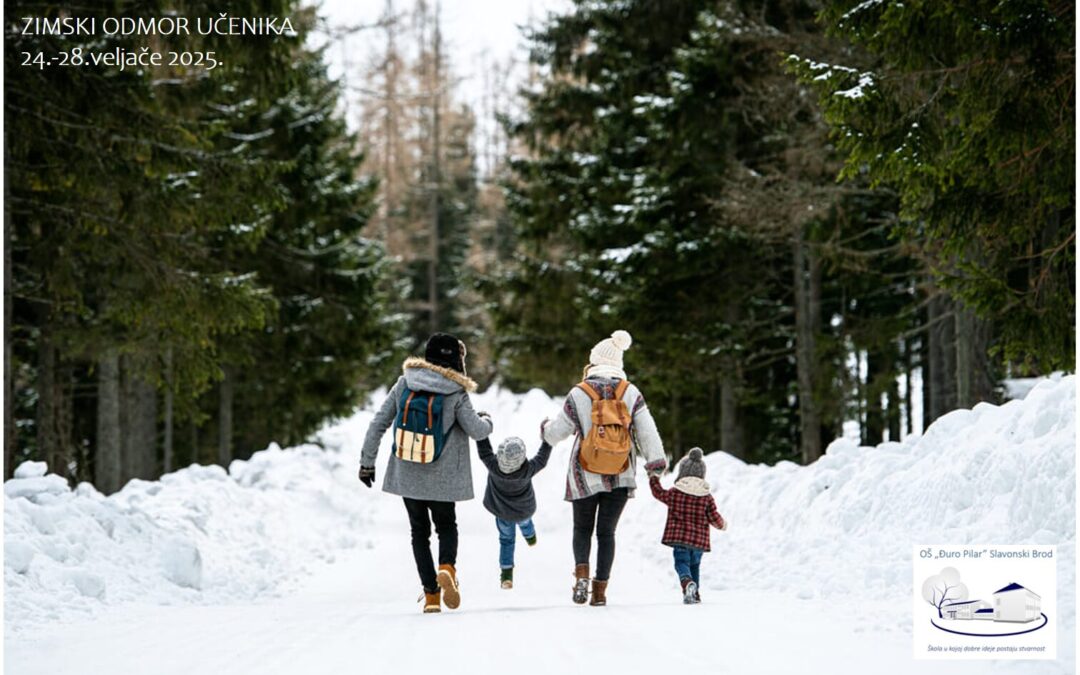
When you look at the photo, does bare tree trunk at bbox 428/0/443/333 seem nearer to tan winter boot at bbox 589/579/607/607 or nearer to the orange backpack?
the orange backpack

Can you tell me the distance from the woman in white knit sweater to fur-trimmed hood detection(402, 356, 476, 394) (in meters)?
0.82

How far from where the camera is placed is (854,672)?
14.5 feet

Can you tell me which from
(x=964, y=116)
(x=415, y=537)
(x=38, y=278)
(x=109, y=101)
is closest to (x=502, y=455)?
(x=415, y=537)

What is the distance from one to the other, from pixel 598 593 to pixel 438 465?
1547 mm

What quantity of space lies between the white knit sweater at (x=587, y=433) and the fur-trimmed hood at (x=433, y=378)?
797 mm

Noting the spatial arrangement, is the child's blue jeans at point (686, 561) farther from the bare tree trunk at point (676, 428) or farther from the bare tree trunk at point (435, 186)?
the bare tree trunk at point (435, 186)

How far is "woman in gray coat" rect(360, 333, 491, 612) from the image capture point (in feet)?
21.9

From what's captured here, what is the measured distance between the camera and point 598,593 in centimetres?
683

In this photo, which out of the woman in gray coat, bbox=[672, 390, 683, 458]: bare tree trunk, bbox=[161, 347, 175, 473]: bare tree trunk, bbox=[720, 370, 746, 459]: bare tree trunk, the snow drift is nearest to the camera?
the snow drift

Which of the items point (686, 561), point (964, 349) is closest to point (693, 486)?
point (686, 561)

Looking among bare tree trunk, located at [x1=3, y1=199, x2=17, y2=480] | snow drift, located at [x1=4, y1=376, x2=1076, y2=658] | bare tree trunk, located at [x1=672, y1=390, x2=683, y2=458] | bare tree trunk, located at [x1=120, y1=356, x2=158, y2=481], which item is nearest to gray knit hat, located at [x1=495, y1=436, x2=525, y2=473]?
snow drift, located at [x1=4, y1=376, x2=1076, y2=658]

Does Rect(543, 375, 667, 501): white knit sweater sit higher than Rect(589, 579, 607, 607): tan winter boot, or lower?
higher

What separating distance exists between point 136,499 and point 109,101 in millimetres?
4385

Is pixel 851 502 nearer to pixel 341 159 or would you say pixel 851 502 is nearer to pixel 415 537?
pixel 415 537
